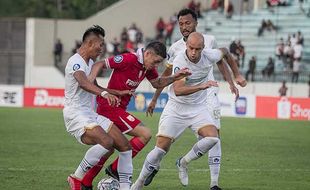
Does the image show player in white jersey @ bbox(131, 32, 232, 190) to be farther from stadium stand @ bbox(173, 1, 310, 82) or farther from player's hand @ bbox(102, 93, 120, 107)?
stadium stand @ bbox(173, 1, 310, 82)

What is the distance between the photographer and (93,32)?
12758 millimetres

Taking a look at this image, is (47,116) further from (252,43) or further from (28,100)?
(252,43)

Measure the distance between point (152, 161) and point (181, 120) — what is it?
86cm

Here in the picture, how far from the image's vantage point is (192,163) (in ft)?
59.3

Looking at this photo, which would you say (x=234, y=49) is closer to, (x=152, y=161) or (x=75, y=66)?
(x=152, y=161)

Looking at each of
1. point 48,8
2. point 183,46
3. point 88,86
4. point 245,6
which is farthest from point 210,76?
point 48,8

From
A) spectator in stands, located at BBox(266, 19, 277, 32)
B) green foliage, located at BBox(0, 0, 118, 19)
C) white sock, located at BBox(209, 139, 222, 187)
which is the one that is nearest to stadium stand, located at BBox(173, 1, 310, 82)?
spectator in stands, located at BBox(266, 19, 277, 32)

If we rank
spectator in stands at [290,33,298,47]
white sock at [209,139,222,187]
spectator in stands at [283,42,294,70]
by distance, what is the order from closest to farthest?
white sock at [209,139,222,187] < spectator in stands at [283,42,294,70] < spectator in stands at [290,33,298,47]

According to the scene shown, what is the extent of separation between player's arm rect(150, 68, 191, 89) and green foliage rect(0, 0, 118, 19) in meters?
54.6

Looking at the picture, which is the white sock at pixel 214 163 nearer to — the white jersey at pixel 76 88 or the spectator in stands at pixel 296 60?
the white jersey at pixel 76 88

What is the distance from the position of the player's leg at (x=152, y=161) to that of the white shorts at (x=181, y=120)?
0.44ft

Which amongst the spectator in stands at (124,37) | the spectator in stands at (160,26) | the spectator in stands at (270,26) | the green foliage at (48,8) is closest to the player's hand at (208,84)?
the spectator in stands at (270,26)

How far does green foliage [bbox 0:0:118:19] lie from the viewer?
71.6 meters

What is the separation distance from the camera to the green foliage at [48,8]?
71562 mm
